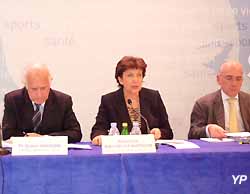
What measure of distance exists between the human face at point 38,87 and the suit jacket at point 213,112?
1133 mm

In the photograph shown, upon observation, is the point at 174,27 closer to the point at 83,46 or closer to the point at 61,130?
the point at 83,46

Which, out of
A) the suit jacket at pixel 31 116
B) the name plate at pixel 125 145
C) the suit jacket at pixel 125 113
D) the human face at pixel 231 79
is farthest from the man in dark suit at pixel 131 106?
the name plate at pixel 125 145

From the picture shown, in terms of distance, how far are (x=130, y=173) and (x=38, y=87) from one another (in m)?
1.12

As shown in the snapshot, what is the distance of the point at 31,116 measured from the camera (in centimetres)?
321

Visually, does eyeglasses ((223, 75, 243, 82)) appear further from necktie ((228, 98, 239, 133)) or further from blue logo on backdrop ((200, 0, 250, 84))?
blue logo on backdrop ((200, 0, 250, 84))

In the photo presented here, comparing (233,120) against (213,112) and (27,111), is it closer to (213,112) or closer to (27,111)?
(213,112)

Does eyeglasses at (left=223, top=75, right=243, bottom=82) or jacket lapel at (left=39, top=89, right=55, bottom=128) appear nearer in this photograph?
jacket lapel at (left=39, top=89, right=55, bottom=128)

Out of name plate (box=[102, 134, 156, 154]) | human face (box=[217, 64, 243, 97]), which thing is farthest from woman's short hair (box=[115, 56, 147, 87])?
name plate (box=[102, 134, 156, 154])

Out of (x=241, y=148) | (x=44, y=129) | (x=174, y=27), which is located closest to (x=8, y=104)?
(x=44, y=129)

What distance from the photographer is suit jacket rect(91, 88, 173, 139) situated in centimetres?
331

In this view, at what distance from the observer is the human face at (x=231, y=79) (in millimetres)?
3554

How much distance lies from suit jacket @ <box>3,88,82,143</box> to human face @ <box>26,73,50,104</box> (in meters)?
0.05

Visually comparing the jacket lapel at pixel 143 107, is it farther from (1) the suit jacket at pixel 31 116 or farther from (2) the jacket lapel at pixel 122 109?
(1) the suit jacket at pixel 31 116

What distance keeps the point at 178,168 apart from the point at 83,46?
2.22 metres
